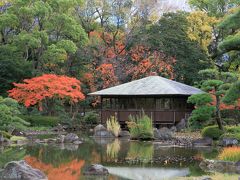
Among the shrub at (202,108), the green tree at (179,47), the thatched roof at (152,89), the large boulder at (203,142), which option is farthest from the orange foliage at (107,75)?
the large boulder at (203,142)

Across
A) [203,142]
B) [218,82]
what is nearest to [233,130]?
[203,142]

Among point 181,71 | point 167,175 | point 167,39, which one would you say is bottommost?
point 167,175

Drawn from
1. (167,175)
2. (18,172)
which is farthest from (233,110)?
(18,172)

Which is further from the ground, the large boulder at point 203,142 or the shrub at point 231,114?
the shrub at point 231,114

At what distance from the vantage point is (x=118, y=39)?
42.1 meters

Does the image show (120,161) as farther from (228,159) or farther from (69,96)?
(69,96)

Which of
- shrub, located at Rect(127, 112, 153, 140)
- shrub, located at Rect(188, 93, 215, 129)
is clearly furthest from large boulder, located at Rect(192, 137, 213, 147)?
shrub, located at Rect(127, 112, 153, 140)

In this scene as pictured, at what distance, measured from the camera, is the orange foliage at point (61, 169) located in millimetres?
14094

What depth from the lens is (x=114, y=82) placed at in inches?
1543

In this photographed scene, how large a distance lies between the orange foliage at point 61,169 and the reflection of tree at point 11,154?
1.59 feet

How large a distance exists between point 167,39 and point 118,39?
5.13m

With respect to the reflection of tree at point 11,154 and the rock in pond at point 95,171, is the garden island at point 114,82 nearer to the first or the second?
the reflection of tree at point 11,154

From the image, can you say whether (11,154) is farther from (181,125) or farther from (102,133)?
(181,125)

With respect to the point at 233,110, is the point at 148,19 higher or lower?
higher
